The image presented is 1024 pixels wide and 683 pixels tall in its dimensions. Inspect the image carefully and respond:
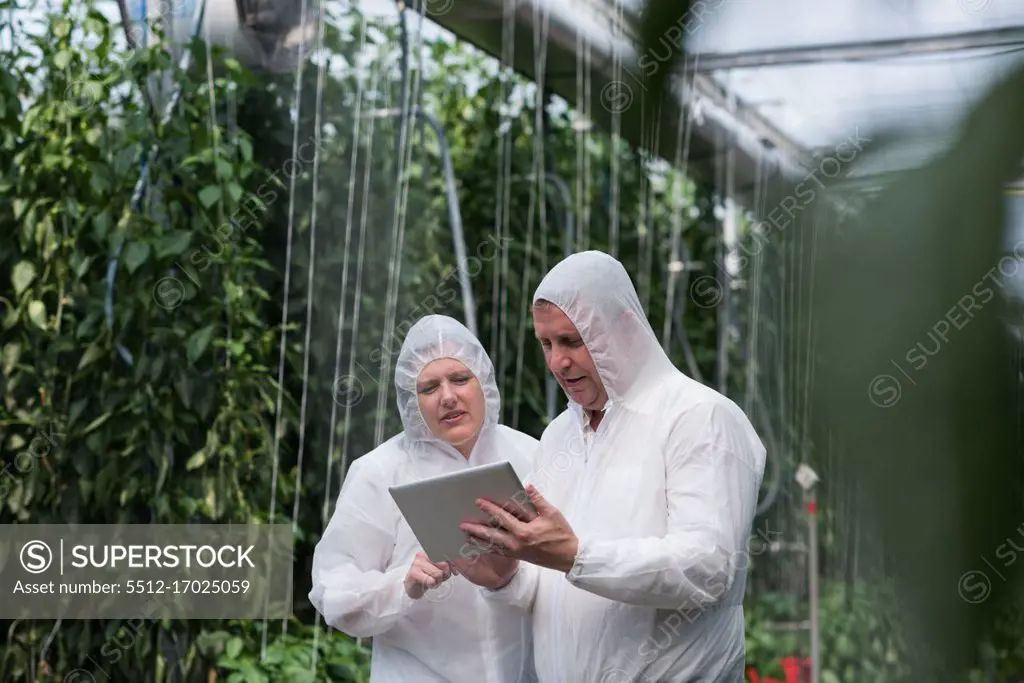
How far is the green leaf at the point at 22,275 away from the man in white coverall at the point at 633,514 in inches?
90.0

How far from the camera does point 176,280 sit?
139 inches

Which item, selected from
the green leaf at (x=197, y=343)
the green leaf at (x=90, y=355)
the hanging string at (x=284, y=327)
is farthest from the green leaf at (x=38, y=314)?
the hanging string at (x=284, y=327)

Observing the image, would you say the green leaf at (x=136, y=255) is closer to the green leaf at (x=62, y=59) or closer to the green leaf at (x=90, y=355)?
the green leaf at (x=90, y=355)

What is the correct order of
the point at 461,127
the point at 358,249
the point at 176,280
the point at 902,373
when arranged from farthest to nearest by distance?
the point at 461,127, the point at 358,249, the point at 176,280, the point at 902,373

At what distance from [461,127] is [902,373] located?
15.1 ft

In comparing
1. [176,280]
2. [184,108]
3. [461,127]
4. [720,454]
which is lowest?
[720,454]

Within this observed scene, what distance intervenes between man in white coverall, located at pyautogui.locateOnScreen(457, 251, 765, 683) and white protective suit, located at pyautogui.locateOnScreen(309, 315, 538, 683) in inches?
11.6

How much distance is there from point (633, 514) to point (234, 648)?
2240 millimetres

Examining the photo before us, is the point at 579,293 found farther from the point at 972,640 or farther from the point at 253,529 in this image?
the point at 253,529

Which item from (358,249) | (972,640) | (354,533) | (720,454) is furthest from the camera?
(358,249)

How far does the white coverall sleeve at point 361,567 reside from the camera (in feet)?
6.47

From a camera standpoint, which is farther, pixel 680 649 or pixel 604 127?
pixel 604 127

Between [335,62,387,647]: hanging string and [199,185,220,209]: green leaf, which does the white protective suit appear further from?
[335,62,387,647]: hanging string

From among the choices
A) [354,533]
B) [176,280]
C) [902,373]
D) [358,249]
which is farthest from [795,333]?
[358,249]
